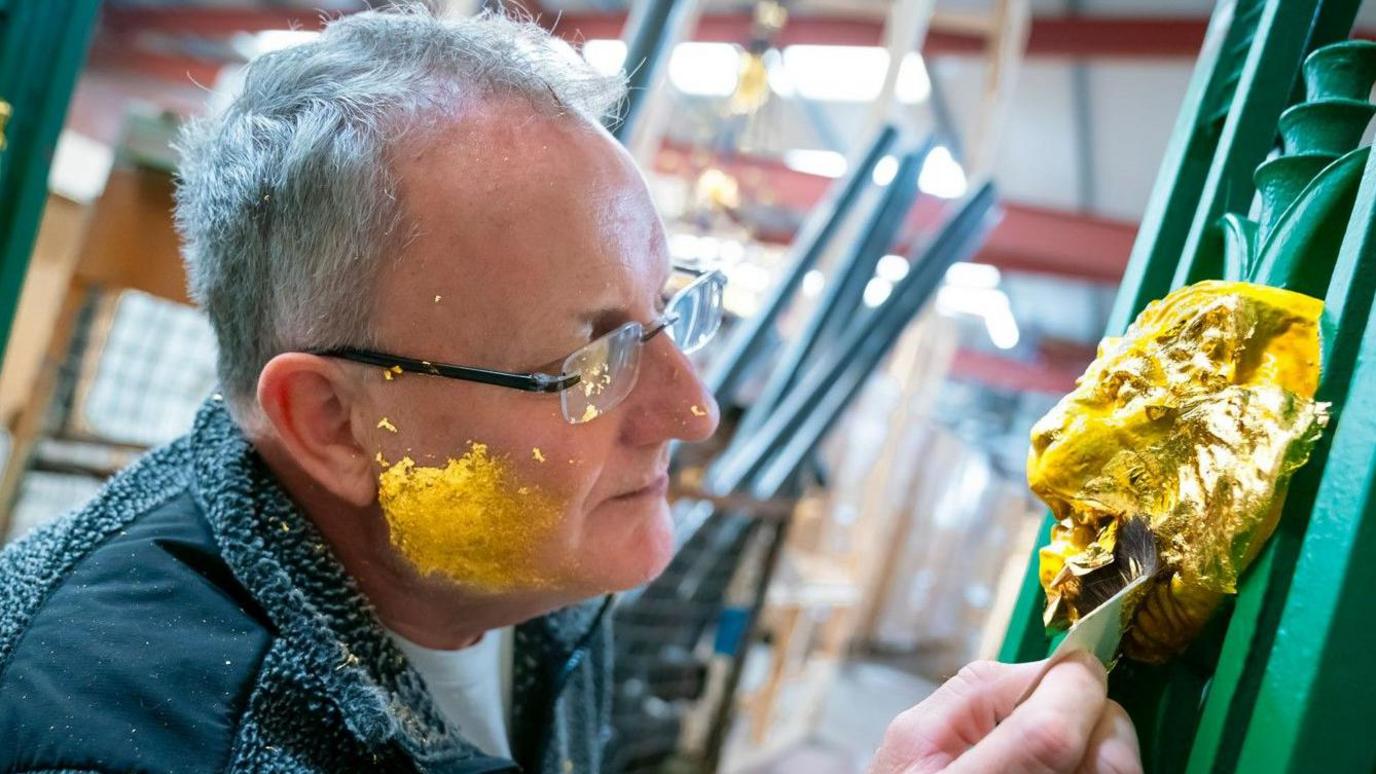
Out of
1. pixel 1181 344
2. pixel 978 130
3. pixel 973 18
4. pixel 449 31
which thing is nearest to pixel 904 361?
pixel 978 130

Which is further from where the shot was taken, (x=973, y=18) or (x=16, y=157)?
(x=973, y=18)

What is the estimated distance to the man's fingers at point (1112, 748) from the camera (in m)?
0.40

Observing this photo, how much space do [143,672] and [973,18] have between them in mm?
3333

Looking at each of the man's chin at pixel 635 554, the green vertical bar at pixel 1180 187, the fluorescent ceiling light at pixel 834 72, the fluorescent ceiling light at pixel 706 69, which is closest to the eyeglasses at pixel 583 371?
the man's chin at pixel 635 554

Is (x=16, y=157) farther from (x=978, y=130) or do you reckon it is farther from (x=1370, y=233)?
(x=978, y=130)

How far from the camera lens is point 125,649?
0.68m

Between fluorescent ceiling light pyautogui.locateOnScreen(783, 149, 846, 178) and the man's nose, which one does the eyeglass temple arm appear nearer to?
the man's nose

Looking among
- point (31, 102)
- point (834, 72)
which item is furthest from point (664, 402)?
point (834, 72)

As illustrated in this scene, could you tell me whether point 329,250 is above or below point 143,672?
above

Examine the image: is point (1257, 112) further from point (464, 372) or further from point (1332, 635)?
point (464, 372)

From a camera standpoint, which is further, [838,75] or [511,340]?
[838,75]

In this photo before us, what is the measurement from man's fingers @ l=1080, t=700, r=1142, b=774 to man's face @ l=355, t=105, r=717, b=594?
0.49 meters

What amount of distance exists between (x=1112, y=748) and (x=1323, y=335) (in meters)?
0.22

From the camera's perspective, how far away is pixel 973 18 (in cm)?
323
